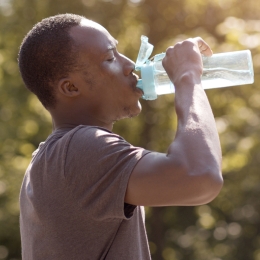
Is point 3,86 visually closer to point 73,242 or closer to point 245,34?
point 245,34

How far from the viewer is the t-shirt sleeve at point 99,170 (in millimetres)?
1906

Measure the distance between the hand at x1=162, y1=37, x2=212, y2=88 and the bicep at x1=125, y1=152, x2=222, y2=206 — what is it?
1.29 feet

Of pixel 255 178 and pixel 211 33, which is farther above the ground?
pixel 211 33

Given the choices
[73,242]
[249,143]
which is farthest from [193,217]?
[73,242]

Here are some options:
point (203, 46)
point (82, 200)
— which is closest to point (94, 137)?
point (82, 200)

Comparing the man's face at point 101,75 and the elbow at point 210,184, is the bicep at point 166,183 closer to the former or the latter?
the elbow at point 210,184

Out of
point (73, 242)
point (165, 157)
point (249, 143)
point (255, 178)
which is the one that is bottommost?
point (255, 178)

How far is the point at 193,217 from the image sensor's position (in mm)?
9656

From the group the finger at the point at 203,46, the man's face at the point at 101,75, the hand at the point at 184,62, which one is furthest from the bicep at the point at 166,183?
the finger at the point at 203,46

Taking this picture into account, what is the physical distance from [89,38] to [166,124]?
563 centimetres

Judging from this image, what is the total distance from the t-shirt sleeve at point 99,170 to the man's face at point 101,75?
0.35 m

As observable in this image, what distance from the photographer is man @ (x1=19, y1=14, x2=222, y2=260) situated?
6.14ft

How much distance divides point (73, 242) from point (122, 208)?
0.91ft

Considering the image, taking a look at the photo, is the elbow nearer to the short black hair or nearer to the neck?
the neck
